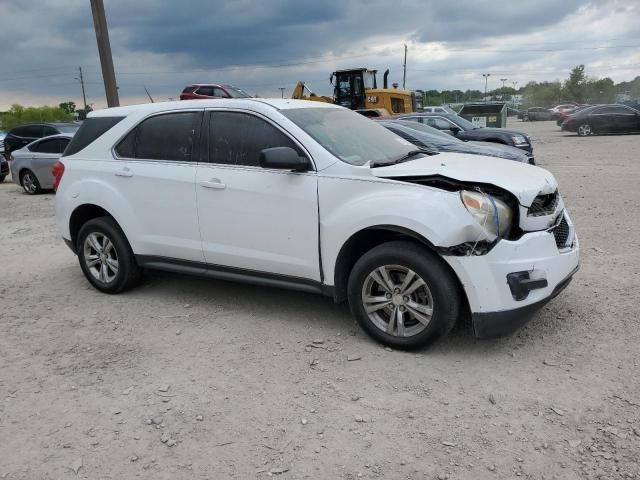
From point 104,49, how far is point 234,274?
9017mm

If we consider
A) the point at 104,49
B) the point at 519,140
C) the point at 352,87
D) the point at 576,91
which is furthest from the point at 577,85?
the point at 104,49

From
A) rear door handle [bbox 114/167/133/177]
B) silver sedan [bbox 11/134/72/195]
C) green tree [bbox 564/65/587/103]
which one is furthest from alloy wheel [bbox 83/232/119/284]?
green tree [bbox 564/65/587/103]

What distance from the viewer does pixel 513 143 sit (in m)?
13.5

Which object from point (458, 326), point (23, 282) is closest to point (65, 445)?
point (458, 326)

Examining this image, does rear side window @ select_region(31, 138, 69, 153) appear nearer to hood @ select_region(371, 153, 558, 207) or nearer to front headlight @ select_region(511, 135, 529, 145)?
front headlight @ select_region(511, 135, 529, 145)

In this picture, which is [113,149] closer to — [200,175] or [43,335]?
[200,175]

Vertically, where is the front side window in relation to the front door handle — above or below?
above

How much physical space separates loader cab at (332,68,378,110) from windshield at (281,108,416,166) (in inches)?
683

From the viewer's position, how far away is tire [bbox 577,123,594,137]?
1032 inches

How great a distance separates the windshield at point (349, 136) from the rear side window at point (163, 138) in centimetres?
90

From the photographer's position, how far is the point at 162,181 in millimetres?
4746

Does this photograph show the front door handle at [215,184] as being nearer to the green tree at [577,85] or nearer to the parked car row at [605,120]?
the parked car row at [605,120]

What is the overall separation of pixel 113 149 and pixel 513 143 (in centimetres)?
1078

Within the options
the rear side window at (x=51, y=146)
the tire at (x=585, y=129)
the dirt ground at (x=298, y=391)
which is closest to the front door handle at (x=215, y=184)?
the dirt ground at (x=298, y=391)
